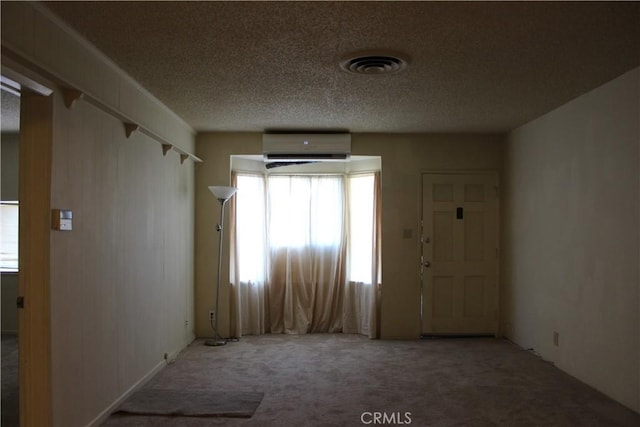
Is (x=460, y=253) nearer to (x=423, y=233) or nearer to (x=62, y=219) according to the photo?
(x=423, y=233)

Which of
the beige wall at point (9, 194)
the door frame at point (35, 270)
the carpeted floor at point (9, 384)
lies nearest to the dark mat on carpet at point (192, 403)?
the carpeted floor at point (9, 384)

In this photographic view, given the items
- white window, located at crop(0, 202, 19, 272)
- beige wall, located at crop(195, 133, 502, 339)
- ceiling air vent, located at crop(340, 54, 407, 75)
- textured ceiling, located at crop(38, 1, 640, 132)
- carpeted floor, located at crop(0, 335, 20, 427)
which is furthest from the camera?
white window, located at crop(0, 202, 19, 272)

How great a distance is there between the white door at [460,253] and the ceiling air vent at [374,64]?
2.72m

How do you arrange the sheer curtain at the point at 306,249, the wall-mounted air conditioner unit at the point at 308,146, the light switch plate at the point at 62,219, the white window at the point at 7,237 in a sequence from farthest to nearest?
the sheer curtain at the point at 306,249
the white window at the point at 7,237
the wall-mounted air conditioner unit at the point at 308,146
the light switch plate at the point at 62,219

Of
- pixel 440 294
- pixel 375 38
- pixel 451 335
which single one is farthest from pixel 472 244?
pixel 375 38

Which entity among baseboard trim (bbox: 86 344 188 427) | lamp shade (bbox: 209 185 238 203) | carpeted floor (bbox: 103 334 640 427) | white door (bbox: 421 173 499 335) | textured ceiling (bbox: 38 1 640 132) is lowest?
carpeted floor (bbox: 103 334 640 427)

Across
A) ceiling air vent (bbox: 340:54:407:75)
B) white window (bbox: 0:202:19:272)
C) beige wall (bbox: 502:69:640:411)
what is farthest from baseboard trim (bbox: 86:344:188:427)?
beige wall (bbox: 502:69:640:411)

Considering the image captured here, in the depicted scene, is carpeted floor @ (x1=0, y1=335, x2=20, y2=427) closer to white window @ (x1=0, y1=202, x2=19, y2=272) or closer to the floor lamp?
white window @ (x1=0, y1=202, x2=19, y2=272)

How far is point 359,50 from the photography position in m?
3.12

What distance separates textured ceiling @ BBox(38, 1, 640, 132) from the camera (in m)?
2.55

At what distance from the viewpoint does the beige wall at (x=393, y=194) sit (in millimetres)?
5891

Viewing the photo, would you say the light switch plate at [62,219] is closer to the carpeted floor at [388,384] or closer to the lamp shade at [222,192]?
the carpeted floor at [388,384]

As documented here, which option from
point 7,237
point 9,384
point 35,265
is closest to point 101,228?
point 35,265

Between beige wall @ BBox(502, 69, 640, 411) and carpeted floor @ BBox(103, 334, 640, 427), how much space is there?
279mm
